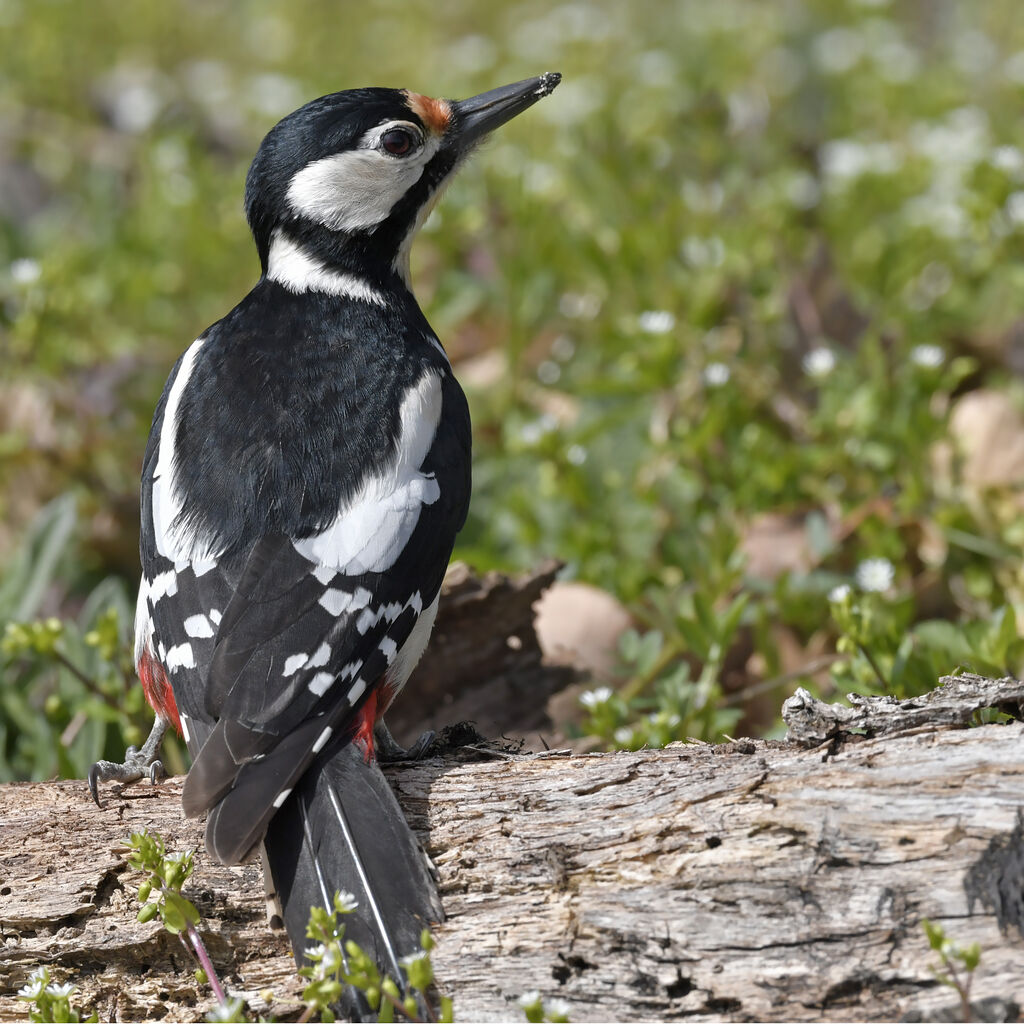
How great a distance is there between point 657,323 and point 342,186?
150cm

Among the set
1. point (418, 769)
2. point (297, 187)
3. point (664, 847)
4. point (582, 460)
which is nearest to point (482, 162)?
point (582, 460)

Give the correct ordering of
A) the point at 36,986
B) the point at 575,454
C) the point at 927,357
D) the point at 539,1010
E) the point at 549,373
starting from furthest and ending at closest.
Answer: the point at 549,373
the point at 575,454
the point at 927,357
the point at 36,986
the point at 539,1010

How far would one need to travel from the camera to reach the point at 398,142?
3.49 meters

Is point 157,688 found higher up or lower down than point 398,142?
lower down

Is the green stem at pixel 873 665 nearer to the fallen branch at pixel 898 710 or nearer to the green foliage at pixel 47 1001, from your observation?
the fallen branch at pixel 898 710

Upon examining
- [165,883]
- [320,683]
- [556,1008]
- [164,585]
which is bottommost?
[556,1008]

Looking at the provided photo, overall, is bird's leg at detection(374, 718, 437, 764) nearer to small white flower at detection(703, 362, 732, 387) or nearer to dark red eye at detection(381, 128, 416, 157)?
dark red eye at detection(381, 128, 416, 157)

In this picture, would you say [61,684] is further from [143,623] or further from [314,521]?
[314,521]

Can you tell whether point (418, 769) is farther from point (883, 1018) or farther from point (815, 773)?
point (883, 1018)

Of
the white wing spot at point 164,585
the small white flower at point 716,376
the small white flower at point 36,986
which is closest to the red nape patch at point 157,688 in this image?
the white wing spot at point 164,585

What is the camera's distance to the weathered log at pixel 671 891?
6.36 feet

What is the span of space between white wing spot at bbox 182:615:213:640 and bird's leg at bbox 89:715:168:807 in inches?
13.1

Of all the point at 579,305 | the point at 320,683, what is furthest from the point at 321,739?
the point at 579,305

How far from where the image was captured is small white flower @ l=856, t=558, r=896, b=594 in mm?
3506
